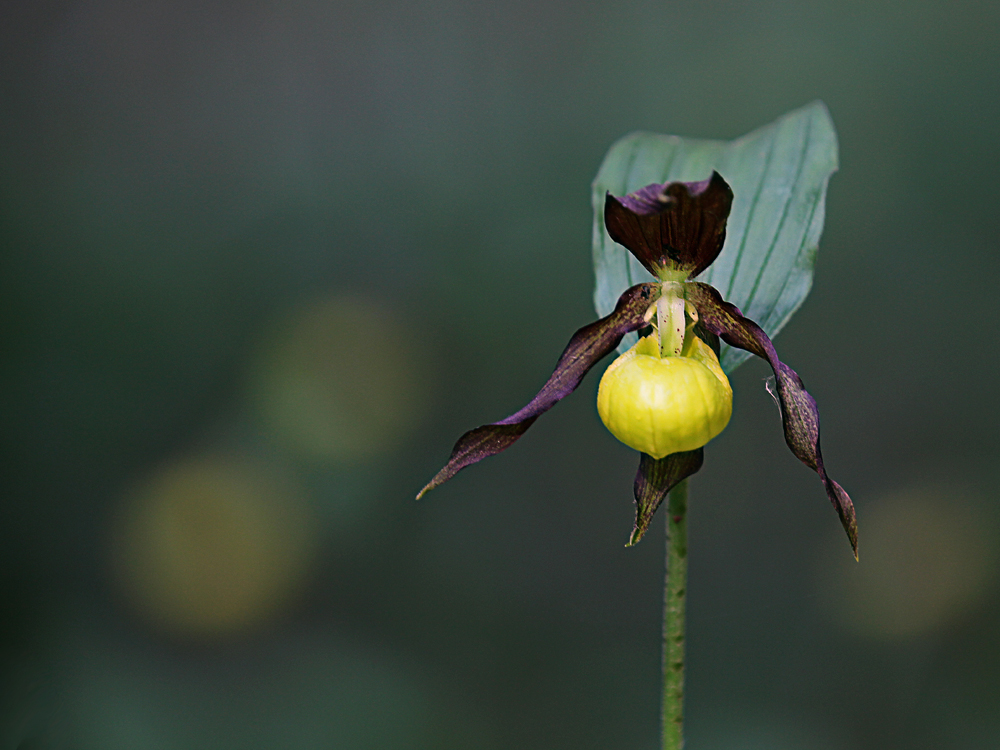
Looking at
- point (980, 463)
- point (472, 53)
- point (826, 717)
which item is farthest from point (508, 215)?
point (826, 717)

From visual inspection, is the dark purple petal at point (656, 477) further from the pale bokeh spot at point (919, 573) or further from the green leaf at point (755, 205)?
the pale bokeh spot at point (919, 573)

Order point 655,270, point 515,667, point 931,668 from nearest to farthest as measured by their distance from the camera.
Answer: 1. point 655,270
2. point 931,668
3. point 515,667

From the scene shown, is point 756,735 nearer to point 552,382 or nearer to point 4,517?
point 552,382

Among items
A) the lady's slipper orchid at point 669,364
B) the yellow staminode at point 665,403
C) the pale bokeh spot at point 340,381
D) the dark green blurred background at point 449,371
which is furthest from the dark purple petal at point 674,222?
the pale bokeh spot at point 340,381

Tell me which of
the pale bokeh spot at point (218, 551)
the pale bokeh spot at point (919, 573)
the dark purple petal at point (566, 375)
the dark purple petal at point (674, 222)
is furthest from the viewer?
the pale bokeh spot at point (218, 551)

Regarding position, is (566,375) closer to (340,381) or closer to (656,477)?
(656,477)

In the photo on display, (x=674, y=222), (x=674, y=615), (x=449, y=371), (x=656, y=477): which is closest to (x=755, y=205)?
(x=674, y=222)

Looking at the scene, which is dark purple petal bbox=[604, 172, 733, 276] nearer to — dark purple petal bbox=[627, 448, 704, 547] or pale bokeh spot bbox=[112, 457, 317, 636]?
dark purple petal bbox=[627, 448, 704, 547]
